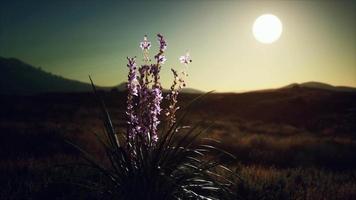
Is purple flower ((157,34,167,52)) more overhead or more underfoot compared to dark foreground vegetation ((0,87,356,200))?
more overhead

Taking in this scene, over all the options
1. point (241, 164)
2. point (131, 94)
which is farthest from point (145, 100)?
point (241, 164)

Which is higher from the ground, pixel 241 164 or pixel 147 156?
pixel 147 156

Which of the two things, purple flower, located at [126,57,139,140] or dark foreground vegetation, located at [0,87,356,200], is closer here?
purple flower, located at [126,57,139,140]

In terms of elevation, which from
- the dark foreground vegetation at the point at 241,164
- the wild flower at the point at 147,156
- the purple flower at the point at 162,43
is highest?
the purple flower at the point at 162,43

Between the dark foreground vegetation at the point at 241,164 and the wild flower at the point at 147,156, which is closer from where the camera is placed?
the wild flower at the point at 147,156

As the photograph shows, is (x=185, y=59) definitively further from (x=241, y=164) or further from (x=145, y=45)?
(x=241, y=164)

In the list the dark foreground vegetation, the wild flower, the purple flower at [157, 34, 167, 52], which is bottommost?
the dark foreground vegetation

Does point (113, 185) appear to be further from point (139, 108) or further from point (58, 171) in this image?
point (58, 171)

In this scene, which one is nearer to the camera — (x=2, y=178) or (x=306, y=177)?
(x=2, y=178)

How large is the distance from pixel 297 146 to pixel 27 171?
1212 centimetres

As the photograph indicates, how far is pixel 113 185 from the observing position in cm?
638

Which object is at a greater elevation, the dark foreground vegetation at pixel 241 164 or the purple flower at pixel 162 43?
the purple flower at pixel 162 43

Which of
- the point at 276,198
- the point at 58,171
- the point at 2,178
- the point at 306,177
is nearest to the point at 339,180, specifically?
the point at 306,177

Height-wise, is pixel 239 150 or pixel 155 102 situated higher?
pixel 155 102
